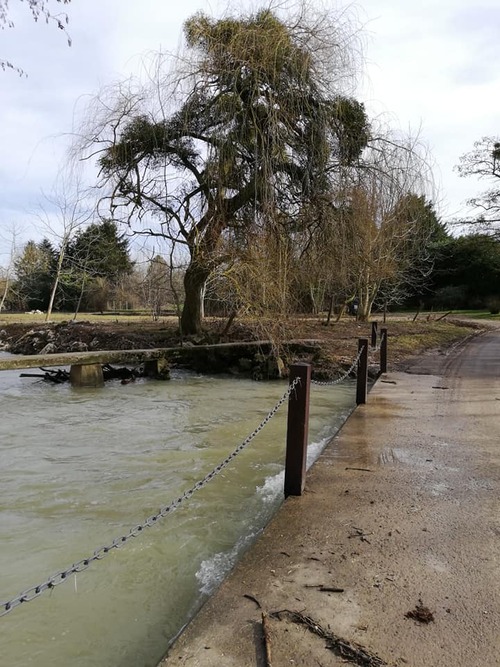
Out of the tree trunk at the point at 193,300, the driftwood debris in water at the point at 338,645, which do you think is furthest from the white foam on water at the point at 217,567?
the tree trunk at the point at 193,300

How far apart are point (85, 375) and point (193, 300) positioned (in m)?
4.37

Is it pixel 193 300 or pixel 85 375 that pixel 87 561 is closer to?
pixel 85 375

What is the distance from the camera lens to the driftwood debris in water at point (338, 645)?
6.74 feet

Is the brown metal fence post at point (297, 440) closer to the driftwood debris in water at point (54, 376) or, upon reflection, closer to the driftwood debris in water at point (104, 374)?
the driftwood debris in water at point (104, 374)

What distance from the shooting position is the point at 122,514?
4430 millimetres

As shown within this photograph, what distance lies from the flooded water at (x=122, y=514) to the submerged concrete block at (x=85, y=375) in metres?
2.12

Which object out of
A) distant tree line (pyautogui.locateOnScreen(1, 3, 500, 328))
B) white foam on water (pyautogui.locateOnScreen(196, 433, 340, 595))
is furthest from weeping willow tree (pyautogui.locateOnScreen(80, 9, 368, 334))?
white foam on water (pyautogui.locateOnScreen(196, 433, 340, 595))

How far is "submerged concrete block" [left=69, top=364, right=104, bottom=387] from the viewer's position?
1136 centimetres

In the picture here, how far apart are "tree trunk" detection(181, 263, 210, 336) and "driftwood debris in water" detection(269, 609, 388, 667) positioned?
37.7ft

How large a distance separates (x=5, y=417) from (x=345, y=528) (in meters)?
6.77

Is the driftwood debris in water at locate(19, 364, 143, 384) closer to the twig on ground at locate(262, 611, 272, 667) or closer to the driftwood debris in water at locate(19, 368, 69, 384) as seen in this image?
the driftwood debris in water at locate(19, 368, 69, 384)

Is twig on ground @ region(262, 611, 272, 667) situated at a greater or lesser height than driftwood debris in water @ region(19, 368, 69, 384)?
greater

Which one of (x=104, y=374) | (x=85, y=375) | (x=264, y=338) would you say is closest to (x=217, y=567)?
(x=85, y=375)

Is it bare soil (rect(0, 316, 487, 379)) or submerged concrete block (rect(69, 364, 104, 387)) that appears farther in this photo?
bare soil (rect(0, 316, 487, 379))
